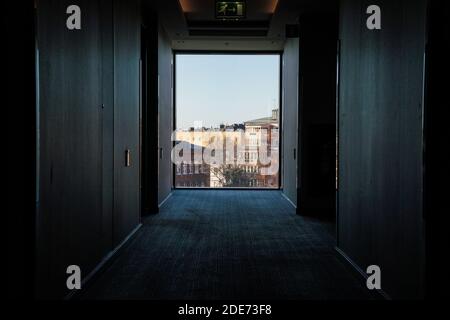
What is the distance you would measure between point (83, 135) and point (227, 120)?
7.10 meters

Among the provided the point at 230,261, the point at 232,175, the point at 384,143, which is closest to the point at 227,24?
the point at 232,175

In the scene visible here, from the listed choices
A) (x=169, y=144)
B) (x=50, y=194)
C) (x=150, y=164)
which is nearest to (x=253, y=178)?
(x=169, y=144)

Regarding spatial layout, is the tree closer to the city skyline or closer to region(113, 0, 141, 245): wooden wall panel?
the city skyline

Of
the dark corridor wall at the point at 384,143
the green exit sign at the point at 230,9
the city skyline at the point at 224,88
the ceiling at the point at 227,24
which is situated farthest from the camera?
the city skyline at the point at 224,88

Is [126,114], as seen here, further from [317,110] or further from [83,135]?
[317,110]

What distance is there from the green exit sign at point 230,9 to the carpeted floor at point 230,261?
3.11m

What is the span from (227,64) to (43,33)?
7.85 metres

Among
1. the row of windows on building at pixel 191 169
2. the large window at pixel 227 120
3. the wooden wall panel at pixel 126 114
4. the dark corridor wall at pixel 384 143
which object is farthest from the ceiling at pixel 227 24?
the dark corridor wall at pixel 384 143

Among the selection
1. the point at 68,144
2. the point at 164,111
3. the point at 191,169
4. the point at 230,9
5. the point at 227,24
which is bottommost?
the point at 191,169

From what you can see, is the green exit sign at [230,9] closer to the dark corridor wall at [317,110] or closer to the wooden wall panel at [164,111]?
the dark corridor wall at [317,110]

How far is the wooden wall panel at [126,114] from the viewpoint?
4.63 meters

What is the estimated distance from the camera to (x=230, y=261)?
4.32 meters

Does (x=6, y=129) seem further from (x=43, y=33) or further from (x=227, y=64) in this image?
(x=227, y=64)

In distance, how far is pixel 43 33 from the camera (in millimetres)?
2592
